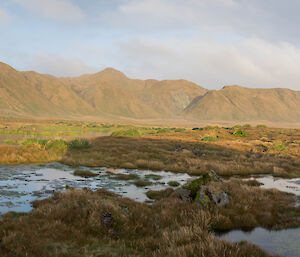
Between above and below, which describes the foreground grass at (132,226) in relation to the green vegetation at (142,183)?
above

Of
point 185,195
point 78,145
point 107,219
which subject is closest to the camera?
point 107,219

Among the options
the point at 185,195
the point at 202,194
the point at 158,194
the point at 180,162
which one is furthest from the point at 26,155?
the point at 202,194

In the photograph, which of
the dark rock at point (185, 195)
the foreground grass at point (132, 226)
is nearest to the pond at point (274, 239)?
the foreground grass at point (132, 226)

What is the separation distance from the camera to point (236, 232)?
10.1 metres

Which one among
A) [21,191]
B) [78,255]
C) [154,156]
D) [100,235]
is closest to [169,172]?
[154,156]

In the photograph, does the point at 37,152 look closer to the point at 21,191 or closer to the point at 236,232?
the point at 21,191

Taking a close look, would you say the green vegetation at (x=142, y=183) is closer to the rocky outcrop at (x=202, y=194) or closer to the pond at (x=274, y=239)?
the rocky outcrop at (x=202, y=194)

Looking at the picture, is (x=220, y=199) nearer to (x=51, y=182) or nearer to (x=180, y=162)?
(x=51, y=182)

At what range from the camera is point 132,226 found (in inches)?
363

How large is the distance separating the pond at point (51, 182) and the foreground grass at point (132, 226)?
1590 millimetres

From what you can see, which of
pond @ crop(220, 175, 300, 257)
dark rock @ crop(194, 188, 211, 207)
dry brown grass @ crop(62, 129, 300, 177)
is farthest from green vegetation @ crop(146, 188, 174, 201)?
dry brown grass @ crop(62, 129, 300, 177)

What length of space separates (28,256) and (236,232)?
7.19 meters

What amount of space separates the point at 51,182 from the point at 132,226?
353 inches

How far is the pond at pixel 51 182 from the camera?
12552 mm
